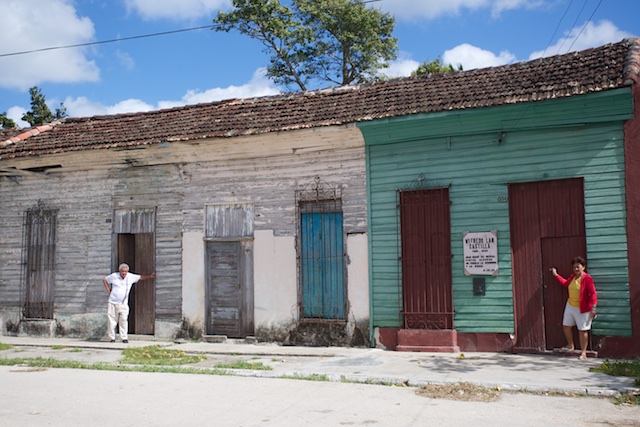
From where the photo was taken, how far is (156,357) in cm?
1077

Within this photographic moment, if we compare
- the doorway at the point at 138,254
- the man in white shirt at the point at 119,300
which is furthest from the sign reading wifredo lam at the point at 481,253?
the man in white shirt at the point at 119,300

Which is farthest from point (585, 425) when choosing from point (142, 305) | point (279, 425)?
point (142, 305)

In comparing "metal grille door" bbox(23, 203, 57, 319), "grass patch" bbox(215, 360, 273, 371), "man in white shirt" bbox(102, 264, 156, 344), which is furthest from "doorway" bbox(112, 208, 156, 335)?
"grass patch" bbox(215, 360, 273, 371)

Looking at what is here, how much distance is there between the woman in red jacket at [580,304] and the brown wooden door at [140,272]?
27.5 feet

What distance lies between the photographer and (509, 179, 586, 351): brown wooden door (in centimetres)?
993

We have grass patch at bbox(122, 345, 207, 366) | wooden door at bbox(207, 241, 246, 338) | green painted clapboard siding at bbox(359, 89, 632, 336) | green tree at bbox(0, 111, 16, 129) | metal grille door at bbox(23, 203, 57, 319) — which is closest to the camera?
green painted clapboard siding at bbox(359, 89, 632, 336)

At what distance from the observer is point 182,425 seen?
6.06 meters

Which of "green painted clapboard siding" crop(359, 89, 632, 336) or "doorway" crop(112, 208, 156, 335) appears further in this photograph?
"doorway" crop(112, 208, 156, 335)

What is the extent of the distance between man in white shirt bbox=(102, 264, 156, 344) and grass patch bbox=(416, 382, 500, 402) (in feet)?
24.6

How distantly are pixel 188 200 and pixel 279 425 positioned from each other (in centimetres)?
787

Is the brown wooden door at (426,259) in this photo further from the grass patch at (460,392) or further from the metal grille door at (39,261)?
the metal grille door at (39,261)

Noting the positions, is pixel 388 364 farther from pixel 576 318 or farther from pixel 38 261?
pixel 38 261

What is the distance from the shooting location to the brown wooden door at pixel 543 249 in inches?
391

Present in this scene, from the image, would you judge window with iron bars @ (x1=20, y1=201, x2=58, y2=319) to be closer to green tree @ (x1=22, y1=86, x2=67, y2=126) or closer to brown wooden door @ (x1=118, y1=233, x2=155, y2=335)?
brown wooden door @ (x1=118, y1=233, x2=155, y2=335)
